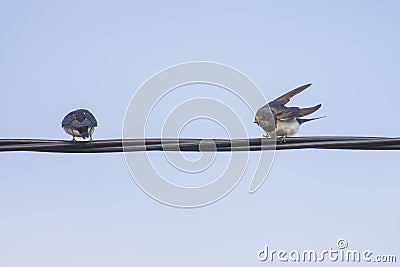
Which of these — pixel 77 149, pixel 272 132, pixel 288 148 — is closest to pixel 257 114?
pixel 272 132

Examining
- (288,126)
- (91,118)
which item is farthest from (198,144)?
(91,118)

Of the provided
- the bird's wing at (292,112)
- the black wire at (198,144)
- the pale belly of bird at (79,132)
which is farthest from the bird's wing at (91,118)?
the bird's wing at (292,112)

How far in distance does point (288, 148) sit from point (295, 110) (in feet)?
2.19

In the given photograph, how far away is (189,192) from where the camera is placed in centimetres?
446

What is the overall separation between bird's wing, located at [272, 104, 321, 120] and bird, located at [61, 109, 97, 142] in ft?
4.10

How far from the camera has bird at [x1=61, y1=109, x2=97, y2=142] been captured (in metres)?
4.21

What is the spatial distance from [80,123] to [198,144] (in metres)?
1.09

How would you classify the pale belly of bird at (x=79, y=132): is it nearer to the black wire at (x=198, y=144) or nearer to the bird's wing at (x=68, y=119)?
the bird's wing at (x=68, y=119)

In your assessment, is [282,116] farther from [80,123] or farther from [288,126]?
[80,123]

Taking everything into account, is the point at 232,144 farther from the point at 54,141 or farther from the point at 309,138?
the point at 54,141

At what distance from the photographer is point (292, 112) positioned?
4.37 meters

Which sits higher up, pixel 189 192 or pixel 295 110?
pixel 295 110

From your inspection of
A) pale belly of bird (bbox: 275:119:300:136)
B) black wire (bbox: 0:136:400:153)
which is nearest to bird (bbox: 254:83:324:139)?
pale belly of bird (bbox: 275:119:300:136)

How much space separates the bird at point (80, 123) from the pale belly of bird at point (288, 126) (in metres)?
1.22
